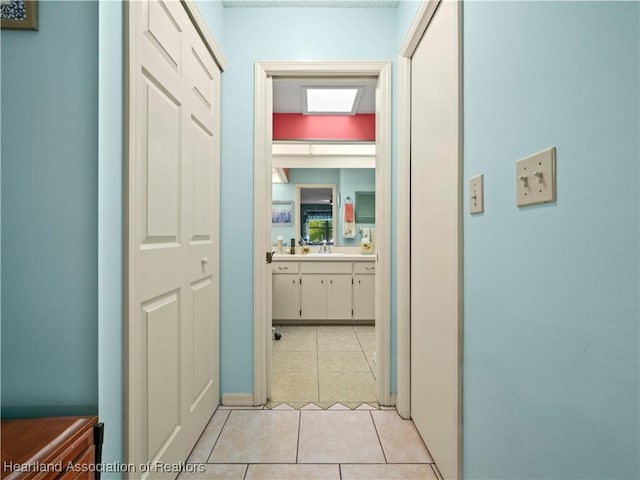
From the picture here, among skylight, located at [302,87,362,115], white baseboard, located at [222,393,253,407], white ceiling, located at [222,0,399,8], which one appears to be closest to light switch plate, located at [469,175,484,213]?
white ceiling, located at [222,0,399,8]

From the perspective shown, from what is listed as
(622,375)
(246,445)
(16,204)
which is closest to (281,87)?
(16,204)

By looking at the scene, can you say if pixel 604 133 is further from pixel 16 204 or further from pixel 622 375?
pixel 16 204

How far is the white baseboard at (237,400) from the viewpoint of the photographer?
1.95 metres

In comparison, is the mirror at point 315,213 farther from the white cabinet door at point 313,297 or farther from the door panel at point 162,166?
the door panel at point 162,166

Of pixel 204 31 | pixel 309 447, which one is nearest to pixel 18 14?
pixel 204 31

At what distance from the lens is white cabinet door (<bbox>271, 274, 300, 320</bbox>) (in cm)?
375

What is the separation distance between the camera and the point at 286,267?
3.78 m

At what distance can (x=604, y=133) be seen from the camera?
21.9 inches

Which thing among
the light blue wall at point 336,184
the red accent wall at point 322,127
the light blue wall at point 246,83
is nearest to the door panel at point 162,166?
the light blue wall at point 246,83

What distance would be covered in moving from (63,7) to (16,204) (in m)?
0.50

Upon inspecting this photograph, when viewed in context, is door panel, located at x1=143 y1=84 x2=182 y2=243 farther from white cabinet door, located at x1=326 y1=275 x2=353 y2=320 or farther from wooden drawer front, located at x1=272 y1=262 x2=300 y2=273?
white cabinet door, located at x1=326 y1=275 x2=353 y2=320

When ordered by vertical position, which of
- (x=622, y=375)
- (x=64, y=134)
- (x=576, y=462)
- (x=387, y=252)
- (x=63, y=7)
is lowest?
(x=576, y=462)

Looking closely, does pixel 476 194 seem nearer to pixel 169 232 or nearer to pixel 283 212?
pixel 169 232

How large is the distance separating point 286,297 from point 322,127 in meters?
1.92
